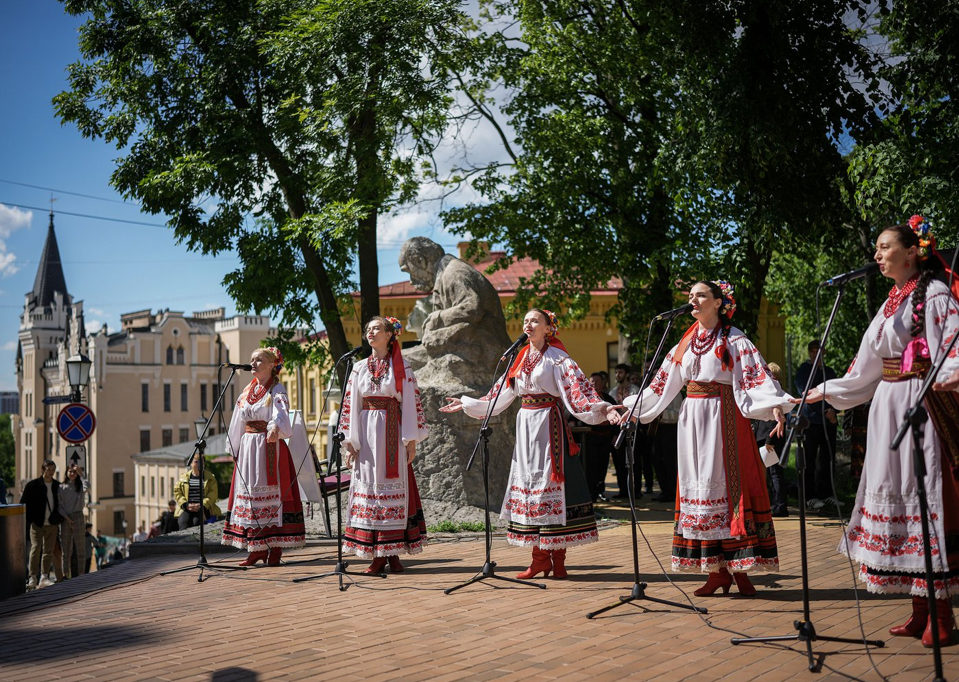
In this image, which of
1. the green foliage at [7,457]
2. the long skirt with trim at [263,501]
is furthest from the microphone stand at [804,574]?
the green foliage at [7,457]

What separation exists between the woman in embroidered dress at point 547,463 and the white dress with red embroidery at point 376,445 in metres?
0.99

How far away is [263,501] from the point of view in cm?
846

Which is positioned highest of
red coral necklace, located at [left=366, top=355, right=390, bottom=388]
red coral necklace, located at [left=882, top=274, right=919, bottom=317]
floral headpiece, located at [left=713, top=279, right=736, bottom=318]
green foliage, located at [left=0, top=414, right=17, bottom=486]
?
floral headpiece, located at [left=713, top=279, right=736, bottom=318]

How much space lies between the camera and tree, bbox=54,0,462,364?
44.1ft

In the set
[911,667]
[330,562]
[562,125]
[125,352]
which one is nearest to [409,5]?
[562,125]

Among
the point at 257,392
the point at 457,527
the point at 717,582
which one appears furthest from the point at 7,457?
the point at 717,582

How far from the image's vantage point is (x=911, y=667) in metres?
4.42

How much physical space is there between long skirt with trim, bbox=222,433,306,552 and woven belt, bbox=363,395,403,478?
1.26 meters

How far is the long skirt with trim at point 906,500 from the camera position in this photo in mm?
4758

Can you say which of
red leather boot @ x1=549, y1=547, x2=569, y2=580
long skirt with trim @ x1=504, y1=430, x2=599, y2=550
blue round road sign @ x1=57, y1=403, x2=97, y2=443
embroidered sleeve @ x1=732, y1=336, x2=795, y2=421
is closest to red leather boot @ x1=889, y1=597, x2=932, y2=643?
embroidered sleeve @ x1=732, y1=336, x2=795, y2=421

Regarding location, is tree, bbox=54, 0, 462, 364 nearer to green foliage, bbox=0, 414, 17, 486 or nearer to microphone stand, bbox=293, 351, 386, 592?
microphone stand, bbox=293, 351, 386, 592

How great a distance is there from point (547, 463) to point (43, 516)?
31.6 ft

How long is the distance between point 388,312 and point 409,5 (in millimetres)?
15159

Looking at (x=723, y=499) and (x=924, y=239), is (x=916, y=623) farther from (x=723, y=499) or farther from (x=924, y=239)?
(x=924, y=239)
